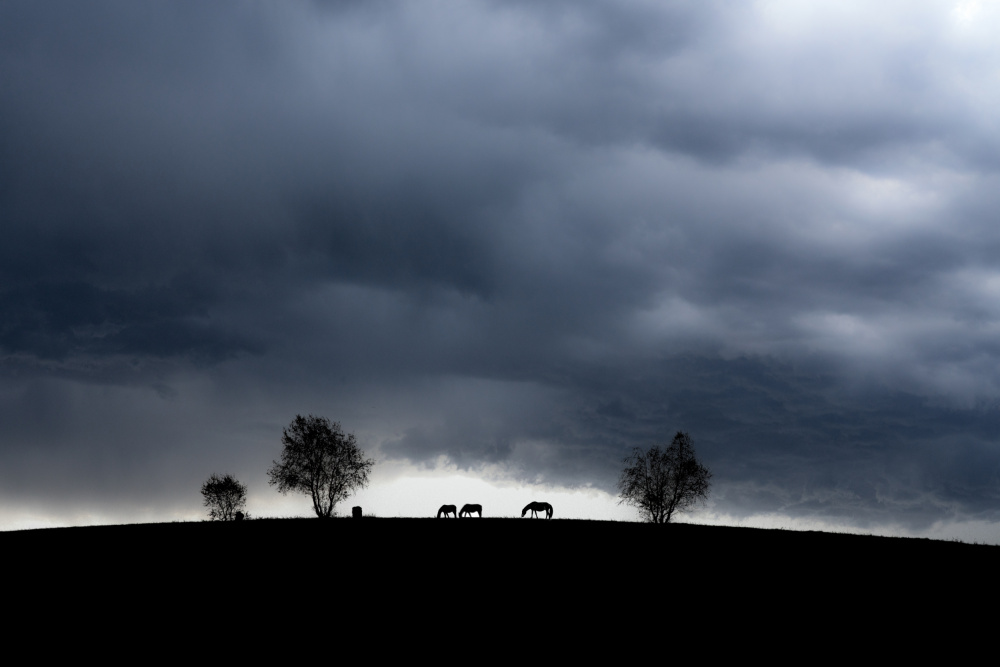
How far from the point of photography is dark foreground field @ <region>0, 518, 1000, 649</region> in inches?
985

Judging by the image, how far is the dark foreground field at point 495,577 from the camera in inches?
985

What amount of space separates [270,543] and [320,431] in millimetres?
44532

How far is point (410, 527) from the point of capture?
44.9m

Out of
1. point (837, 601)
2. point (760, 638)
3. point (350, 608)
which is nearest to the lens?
point (760, 638)

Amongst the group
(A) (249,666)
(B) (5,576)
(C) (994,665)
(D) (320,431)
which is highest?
(D) (320,431)

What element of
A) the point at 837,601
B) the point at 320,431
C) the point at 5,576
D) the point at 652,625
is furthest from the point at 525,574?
the point at 320,431

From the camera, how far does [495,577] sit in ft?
98.5

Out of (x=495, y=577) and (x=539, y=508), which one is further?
(x=539, y=508)

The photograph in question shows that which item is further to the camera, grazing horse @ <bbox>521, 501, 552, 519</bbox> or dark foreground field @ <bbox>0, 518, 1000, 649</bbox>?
grazing horse @ <bbox>521, 501, 552, 519</bbox>

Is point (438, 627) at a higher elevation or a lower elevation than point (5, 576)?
lower

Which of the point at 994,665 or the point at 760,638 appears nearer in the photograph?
the point at 994,665

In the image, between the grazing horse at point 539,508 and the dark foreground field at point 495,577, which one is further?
the grazing horse at point 539,508

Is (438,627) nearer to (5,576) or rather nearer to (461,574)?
(461,574)

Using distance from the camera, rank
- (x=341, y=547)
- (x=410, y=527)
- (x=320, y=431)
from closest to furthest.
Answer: (x=341, y=547)
(x=410, y=527)
(x=320, y=431)
